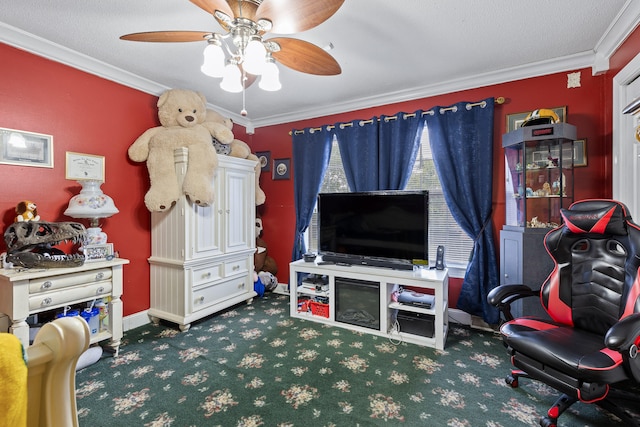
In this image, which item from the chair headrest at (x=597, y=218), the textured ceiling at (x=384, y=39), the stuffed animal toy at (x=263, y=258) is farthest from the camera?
the stuffed animal toy at (x=263, y=258)

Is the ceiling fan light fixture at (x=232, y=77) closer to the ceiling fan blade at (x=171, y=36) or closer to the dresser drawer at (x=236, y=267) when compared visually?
the ceiling fan blade at (x=171, y=36)

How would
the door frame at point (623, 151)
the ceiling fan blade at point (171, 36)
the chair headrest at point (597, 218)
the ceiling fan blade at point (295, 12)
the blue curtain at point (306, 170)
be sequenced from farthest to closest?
the blue curtain at point (306, 170) → the door frame at point (623, 151) → the chair headrest at point (597, 218) → the ceiling fan blade at point (171, 36) → the ceiling fan blade at point (295, 12)

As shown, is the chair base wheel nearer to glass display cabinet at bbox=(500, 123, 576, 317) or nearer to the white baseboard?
glass display cabinet at bbox=(500, 123, 576, 317)

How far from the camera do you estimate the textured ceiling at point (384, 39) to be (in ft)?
5.87

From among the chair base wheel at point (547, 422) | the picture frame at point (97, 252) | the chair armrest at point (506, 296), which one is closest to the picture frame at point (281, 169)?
the picture frame at point (97, 252)

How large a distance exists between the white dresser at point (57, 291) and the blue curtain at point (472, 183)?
3043mm

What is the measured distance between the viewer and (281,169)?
12.9 ft

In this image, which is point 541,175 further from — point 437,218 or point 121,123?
point 121,123

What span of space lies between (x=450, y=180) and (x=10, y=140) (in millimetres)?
3629

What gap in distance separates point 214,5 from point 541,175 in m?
2.64

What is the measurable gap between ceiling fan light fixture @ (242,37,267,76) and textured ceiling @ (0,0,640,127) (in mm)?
747

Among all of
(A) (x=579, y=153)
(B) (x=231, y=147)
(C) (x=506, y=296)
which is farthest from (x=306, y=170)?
(A) (x=579, y=153)

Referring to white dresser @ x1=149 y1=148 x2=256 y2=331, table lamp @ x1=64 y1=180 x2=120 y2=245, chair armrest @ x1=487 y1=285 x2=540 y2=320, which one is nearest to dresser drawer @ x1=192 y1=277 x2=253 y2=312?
white dresser @ x1=149 y1=148 x2=256 y2=331

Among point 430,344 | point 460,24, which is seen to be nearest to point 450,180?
point 460,24
